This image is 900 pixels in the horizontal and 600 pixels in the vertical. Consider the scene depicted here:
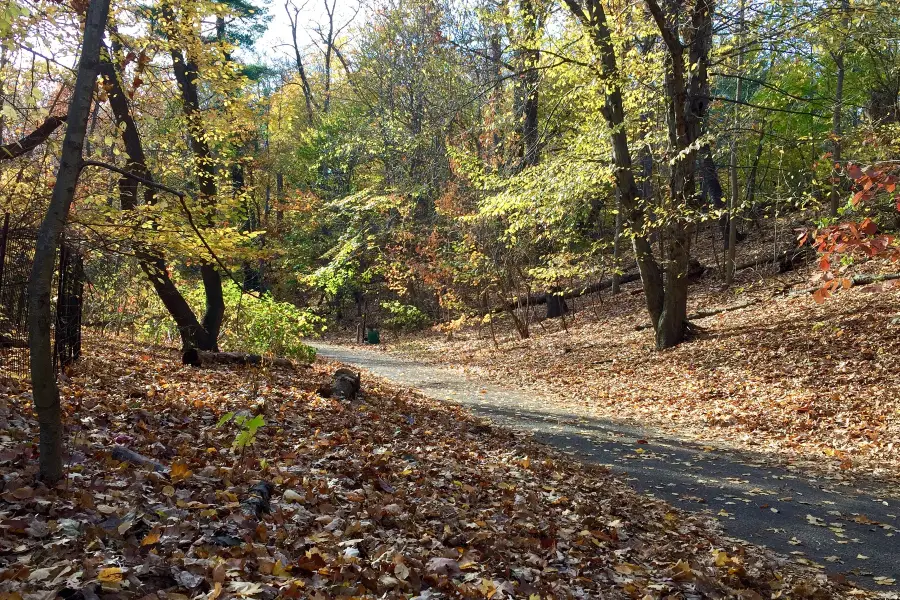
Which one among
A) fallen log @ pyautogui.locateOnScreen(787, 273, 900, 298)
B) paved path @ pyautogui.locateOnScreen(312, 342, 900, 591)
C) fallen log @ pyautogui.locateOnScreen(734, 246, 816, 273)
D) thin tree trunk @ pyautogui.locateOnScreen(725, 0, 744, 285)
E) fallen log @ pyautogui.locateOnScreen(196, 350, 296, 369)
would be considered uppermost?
thin tree trunk @ pyautogui.locateOnScreen(725, 0, 744, 285)

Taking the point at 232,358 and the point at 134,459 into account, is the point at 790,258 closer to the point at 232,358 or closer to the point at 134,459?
the point at 232,358

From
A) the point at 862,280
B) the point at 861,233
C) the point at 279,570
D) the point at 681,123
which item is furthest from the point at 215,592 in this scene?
the point at 862,280

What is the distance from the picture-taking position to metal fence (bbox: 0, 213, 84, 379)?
19.4 ft

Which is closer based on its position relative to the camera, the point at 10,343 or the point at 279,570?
the point at 279,570

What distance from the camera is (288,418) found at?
6766 millimetres

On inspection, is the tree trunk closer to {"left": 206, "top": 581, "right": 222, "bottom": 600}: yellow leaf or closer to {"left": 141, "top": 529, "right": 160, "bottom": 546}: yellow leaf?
{"left": 141, "top": 529, "right": 160, "bottom": 546}: yellow leaf

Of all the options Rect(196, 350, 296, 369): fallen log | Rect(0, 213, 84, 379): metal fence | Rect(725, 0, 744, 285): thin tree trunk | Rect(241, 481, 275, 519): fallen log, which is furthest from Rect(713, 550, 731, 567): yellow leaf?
Rect(196, 350, 296, 369): fallen log

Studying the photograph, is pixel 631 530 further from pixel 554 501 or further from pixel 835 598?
pixel 835 598

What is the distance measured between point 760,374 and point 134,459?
8.88m

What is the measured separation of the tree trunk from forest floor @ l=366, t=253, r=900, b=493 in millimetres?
4972

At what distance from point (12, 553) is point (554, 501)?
3.74m

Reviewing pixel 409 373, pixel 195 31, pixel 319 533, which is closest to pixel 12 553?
pixel 319 533

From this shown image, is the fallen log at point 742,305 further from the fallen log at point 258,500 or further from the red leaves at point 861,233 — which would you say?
the fallen log at point 258,500

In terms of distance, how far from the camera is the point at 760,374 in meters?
9.53
